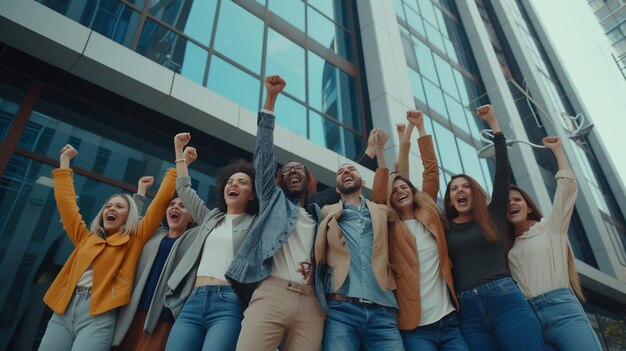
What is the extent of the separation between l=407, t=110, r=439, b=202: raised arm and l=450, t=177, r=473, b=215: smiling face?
0.24m

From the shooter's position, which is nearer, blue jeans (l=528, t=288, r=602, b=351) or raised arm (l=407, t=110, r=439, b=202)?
blue jeans (l=528, t=288, r=602, b=351)

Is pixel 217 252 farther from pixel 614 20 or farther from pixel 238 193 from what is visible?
pixel 614 20

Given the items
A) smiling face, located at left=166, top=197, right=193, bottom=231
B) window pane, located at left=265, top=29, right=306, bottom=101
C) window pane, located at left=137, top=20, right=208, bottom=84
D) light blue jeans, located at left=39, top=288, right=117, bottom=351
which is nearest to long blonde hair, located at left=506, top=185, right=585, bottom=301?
smiling face, located at left=166, top=197, right=193, bottom=231

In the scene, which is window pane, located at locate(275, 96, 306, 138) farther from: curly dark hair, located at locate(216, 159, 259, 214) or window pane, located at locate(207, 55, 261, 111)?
curly dark hair, located at locate(216, 159, 259, 214)

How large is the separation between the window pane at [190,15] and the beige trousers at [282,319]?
611 centimetres

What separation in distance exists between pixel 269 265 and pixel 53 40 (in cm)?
441

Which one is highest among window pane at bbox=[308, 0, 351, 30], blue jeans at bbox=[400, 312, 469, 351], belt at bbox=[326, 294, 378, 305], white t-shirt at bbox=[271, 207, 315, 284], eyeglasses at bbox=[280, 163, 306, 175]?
window pane at bbox=[308, 0, 351, 30]

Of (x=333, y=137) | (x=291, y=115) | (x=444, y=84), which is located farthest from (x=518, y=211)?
(x=444, y=84)

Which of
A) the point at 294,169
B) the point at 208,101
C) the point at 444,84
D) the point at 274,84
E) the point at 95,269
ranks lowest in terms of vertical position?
the point at 95,269

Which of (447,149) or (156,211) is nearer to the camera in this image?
(156,211)

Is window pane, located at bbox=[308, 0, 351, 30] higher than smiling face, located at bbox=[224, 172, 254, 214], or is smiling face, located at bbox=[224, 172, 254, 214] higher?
window pane, located at bbox=[308, 0, 351, 30]

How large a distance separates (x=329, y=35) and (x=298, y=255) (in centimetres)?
910

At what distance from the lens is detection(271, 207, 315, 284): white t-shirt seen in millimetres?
2322

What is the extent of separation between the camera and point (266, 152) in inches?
104
